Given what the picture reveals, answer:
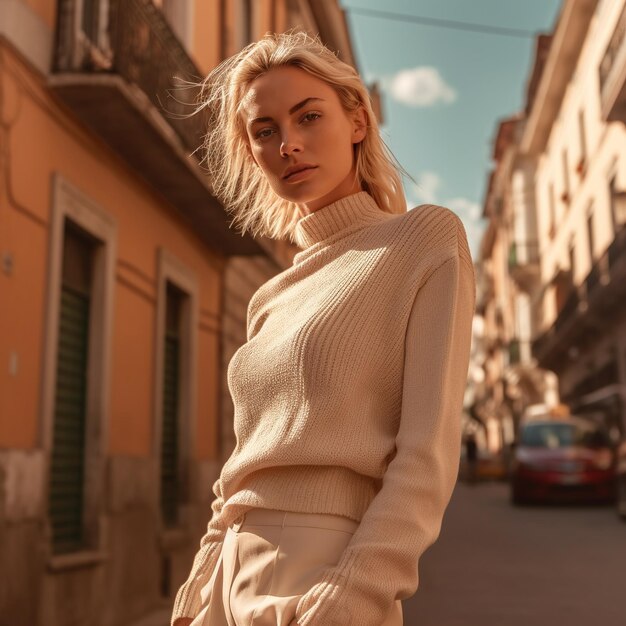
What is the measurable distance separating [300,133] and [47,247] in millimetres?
5692

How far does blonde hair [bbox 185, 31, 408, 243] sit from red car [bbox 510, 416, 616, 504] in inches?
688

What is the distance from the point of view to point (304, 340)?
171 cm

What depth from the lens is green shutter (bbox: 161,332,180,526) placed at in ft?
34.9

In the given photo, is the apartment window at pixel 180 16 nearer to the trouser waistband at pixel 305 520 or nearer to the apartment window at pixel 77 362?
the apartment window at pixel 77 362

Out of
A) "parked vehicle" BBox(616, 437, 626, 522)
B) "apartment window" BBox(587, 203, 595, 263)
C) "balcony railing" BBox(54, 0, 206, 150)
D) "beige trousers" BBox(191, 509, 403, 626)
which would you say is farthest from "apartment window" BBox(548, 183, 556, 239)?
"beige trousers" BBox(191, 509, 403, 626)

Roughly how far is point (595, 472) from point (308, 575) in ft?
59.8

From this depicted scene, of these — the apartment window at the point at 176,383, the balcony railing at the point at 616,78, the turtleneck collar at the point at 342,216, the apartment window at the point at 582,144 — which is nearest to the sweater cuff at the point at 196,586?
the turtleneck collar at the point at 342,216

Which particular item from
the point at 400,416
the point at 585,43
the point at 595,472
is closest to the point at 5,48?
the point at 400,416

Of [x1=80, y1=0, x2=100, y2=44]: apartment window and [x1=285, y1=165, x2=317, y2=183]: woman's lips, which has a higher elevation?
[x1=80, y1=0, x2=100, y2=44]: apartment window

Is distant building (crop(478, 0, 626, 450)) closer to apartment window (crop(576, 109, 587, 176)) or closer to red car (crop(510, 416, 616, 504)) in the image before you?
apartment window (crop(576, 109, 587, 176))

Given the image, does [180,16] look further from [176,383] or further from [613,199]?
[613,199]

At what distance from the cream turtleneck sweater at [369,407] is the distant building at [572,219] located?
62.0 ft

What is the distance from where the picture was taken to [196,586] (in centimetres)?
193

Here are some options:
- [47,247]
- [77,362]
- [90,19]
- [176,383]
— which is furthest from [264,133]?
[176,383]
